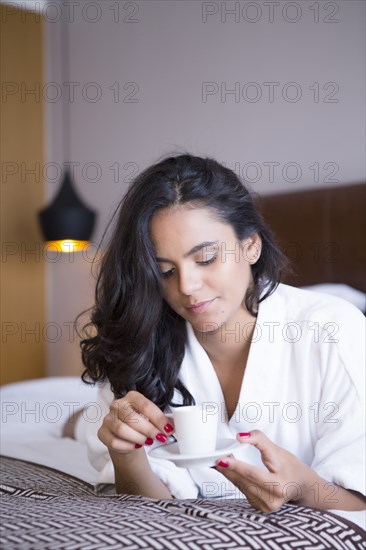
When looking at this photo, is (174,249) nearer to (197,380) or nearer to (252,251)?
(252,251)

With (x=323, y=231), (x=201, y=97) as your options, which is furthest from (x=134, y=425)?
(x=201, y=97)

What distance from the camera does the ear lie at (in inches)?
62.2

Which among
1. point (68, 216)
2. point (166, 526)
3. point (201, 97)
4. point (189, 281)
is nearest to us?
point (166, 526)

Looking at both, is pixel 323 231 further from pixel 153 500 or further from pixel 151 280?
pixel 153 500

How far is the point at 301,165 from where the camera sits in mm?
2850

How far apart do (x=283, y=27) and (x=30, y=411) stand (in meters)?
1.75

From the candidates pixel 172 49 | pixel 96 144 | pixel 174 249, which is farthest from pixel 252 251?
pixel 96 144

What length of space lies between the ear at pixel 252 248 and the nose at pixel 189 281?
0.18m

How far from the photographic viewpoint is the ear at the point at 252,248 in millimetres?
1581

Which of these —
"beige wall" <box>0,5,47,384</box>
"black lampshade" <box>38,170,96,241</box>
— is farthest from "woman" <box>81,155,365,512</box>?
"beige wall" <box>0,5,47,384</box>

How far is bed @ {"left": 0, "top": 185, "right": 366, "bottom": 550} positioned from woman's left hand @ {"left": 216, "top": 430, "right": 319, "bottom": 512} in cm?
2

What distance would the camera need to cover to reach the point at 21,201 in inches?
161

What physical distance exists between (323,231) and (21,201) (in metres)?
1.98

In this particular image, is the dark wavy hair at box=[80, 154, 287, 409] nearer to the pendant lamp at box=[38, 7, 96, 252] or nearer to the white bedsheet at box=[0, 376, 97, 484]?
the white bedsheet at box=[0, 376, 97, 484]
